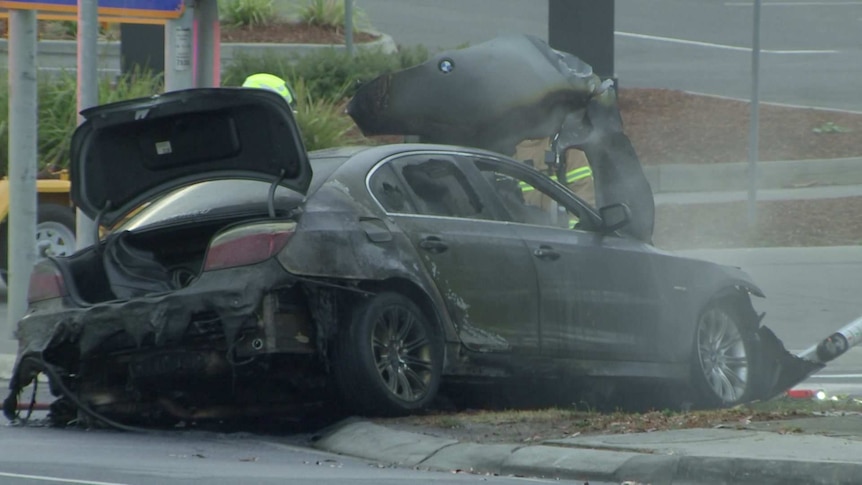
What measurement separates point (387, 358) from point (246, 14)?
18.8m

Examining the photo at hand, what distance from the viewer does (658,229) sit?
17.8m

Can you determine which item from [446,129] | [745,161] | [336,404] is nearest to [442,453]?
[336,404]

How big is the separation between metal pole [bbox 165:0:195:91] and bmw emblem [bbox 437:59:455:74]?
169 cm

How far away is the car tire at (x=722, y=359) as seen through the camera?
999 centimetres

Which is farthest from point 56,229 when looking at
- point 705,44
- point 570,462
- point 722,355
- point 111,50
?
point 705,44

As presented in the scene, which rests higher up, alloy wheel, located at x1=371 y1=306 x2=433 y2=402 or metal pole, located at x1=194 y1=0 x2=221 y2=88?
metal pole, located at x1=194 y1=0 x2=221 y2=88

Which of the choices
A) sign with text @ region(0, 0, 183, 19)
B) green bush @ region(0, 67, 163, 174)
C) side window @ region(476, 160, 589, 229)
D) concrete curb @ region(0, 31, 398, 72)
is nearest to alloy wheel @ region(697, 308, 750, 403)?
side window @ region(476, 160, 589, 229)

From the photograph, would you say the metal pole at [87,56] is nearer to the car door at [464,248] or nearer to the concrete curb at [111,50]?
the car door at [464,248]

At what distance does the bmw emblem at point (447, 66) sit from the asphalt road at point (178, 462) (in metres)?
3.38

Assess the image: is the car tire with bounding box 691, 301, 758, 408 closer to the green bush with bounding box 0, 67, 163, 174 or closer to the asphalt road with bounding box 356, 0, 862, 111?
the green bush with bounding box 0, 67, 163, 174

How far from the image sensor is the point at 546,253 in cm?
924

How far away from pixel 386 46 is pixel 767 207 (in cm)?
882

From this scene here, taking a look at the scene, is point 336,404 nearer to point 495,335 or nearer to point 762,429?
point 495,335

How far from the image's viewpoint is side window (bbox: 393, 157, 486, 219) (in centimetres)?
895
